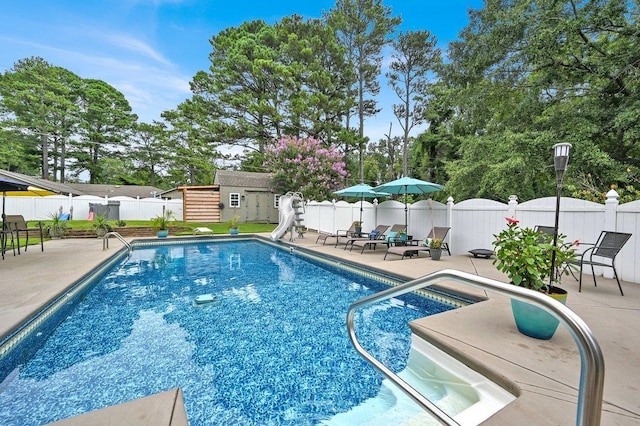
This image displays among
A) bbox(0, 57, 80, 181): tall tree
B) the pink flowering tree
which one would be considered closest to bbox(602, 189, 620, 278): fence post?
the pink flowering tree

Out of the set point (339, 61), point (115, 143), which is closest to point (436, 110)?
point (339, 61)

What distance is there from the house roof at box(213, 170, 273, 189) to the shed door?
0.68 metres

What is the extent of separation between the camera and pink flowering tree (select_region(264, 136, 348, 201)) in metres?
17.3

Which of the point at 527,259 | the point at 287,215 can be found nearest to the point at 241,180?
the point at 287,215

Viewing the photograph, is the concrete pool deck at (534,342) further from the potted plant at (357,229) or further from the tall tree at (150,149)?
the tall tree at (150,149)

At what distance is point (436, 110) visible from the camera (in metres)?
20.5

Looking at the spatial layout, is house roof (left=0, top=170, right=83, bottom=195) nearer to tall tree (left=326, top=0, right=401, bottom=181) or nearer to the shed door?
the shed door

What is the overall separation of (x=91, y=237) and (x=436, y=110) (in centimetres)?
2136

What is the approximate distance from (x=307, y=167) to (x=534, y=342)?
49.9 ft

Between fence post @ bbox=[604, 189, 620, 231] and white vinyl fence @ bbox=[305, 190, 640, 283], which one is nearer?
white vinyl fence @ bbox=[305, 190, 640, 283]

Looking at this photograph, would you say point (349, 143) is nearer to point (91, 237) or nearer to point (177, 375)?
point (91, 237)

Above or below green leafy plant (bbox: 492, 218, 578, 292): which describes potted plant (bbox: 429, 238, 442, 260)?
below

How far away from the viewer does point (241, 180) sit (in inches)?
848

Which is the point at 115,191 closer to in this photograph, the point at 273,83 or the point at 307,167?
the point at 273,83
